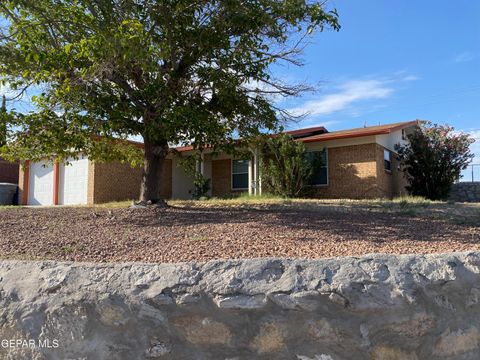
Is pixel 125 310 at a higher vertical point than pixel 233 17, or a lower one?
lower

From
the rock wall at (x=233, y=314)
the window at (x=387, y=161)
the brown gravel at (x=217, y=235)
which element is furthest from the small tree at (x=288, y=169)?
the rock wall at (x=233, y=314)

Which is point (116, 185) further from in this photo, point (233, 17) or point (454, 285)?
point (454, 285)

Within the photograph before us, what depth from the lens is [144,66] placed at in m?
6.58

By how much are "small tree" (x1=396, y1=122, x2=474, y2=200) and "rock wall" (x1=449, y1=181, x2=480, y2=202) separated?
3.44m

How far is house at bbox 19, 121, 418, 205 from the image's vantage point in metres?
16.3

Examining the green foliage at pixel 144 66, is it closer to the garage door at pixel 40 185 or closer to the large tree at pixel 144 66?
the large tree at pixel 144 66

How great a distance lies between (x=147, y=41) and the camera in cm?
650

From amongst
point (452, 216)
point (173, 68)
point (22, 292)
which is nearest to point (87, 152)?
point (173, 68)

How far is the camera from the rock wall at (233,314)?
11.1 feet

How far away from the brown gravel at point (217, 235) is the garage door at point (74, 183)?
991 centimetres

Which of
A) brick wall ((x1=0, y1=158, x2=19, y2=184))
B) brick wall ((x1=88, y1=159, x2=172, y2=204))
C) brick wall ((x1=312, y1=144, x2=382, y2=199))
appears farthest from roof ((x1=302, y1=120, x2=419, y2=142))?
brick wall ((x1=0, y1=158, x2=19, y2=184))

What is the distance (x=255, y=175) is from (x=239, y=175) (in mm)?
A: 2396

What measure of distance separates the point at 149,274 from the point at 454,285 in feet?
Answer: 8.04

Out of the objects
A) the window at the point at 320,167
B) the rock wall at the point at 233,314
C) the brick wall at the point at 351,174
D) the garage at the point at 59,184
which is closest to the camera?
the rock wall at the point at 233,314
